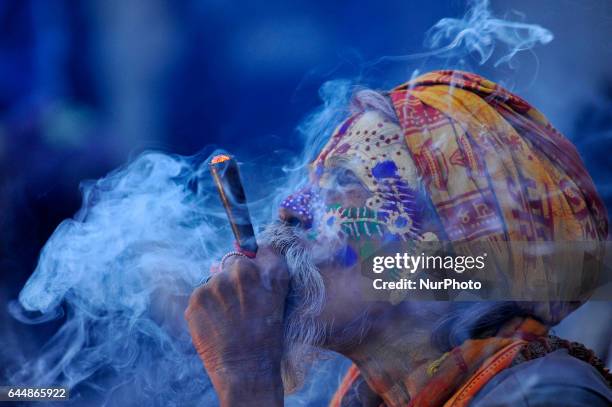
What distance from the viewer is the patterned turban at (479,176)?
8.27 feet

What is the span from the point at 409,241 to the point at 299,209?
0.40m

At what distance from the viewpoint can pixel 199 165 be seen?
2.83 metres

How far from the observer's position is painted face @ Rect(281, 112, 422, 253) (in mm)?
2570

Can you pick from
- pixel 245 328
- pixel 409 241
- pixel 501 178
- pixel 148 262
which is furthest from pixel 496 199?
pixel 148 262

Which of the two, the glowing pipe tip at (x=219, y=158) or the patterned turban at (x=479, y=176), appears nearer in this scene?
the patterned turban at (x=479, y=176)

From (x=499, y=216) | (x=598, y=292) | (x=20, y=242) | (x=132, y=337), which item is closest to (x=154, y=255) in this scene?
(x=132, y=337)

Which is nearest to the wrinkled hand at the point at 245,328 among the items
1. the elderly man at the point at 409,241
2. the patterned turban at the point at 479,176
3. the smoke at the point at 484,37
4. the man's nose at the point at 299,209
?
the elderly man at the point at 409,241

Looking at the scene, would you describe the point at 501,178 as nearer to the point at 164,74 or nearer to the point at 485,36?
the point at 485,36

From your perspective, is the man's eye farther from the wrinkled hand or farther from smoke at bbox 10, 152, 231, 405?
smoke at bbox 10, 152, 231, 405

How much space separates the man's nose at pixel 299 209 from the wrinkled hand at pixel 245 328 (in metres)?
0.15

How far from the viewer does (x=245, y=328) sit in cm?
255

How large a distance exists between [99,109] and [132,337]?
0.88 meters

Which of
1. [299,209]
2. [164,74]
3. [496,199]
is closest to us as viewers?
[496,199]

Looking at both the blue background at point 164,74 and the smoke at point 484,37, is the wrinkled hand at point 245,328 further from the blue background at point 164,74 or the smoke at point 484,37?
the smoke at point 484,37
